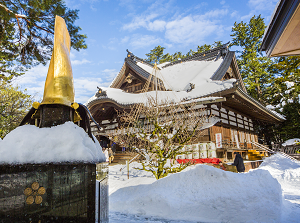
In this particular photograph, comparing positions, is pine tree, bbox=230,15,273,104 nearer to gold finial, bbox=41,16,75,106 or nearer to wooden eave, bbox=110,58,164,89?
wooden eave, bbox=110,58,164,89

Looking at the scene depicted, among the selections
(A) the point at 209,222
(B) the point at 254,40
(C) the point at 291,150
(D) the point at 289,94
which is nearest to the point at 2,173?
(A) the point at 209,222

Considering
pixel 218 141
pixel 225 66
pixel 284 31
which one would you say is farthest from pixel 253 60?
pixel 284 31

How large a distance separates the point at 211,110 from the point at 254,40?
19.2 meters

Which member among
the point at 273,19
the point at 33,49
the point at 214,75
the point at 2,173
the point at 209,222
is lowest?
the point at 209,222

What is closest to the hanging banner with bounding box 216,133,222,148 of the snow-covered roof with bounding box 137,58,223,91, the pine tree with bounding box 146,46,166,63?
the snow-covered roof with bounding box 137,58,223,91

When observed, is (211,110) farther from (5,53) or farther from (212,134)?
(5,53)

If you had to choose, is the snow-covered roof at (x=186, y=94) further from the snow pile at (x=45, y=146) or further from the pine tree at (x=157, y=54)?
the pine tree at (x=157, y=54)

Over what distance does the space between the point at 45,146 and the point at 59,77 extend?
83 centimetres

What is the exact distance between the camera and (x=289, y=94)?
18.6m

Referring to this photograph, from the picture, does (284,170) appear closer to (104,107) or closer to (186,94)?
(186,94)

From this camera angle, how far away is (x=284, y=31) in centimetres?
285

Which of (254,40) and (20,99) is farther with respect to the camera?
(254,40)

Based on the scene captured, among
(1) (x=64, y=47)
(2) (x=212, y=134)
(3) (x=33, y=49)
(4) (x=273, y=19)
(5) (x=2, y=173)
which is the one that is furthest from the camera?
(2) (x=212, y=134)

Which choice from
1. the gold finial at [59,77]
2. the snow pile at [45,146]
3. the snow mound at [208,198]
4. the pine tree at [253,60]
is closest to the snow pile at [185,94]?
the snow mound at [208,198]
